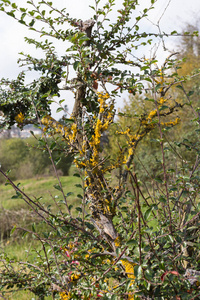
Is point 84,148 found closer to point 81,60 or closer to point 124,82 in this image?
point 81,60

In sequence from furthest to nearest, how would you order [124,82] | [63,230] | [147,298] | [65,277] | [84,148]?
[124,82] → [65,277] → [84,148] → [63,230] → [147,298]

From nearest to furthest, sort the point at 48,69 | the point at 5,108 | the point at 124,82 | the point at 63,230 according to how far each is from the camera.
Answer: the point at 63,230, the point at 124,82, the point at 48,69, the point at 5,108

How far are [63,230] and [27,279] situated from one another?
98 cm

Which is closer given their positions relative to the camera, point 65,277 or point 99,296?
point 99,296

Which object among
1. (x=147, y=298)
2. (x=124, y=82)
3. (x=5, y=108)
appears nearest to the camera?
(x=147, y=298)

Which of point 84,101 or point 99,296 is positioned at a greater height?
point 84,101

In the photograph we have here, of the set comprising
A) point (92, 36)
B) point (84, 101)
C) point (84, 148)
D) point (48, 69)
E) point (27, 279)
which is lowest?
point (27, 279)

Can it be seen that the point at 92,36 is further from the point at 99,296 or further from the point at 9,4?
the point at 99,296

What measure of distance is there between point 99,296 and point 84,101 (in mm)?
1211

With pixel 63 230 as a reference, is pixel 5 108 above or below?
above

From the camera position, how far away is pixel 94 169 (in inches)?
59.6

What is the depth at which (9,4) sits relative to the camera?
5.64 ft

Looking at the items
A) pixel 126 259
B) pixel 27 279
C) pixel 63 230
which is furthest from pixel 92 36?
pixel 27 279

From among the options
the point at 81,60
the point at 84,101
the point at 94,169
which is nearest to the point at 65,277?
the point at 94,169
